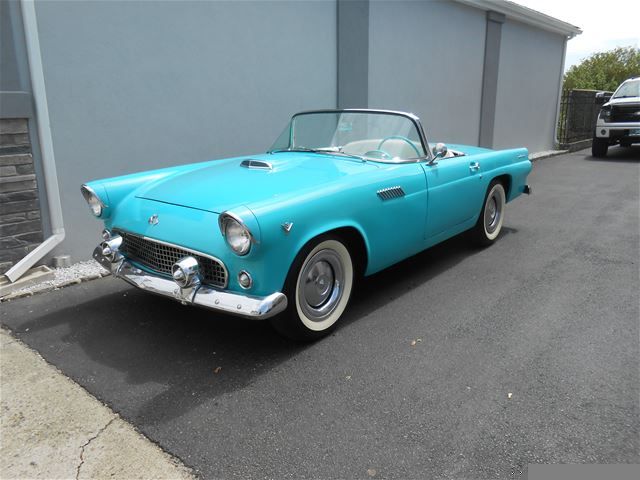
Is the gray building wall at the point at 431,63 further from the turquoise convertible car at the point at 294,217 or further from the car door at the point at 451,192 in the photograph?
the turquoise convertible car at the point at 294,217

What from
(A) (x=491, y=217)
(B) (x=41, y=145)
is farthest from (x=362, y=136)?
(B) (x=41, y=145)

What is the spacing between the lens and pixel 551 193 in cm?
812

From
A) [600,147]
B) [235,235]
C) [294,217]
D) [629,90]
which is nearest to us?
[235,235]

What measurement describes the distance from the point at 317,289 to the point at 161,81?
292 centimetres

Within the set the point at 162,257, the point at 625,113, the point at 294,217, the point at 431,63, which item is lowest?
the point at 162,257

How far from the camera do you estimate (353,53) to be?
6.98 m

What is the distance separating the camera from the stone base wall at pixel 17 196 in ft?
13.1

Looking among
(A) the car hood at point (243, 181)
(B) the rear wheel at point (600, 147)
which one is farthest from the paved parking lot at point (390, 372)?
(B) the rear wheel at point (600, 147)

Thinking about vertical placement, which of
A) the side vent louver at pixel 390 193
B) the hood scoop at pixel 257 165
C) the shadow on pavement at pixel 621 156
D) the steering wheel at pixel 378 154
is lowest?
the shadow on pavement at pixel 621 156

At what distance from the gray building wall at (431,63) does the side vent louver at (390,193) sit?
14.3 ft

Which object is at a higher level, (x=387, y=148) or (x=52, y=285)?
(x=387, y=148)

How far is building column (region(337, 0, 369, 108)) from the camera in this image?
6723 millimetres

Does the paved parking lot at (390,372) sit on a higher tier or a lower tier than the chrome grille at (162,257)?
lower

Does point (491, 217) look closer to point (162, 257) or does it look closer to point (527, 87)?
point (162, 257)
